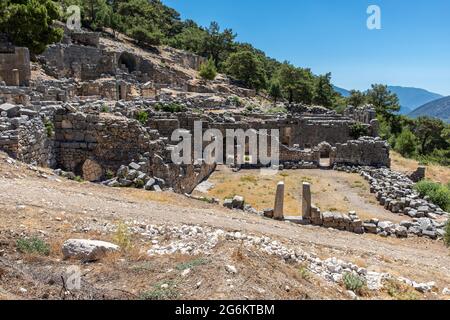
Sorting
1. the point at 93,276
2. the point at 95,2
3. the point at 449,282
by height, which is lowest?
the point at 449,282

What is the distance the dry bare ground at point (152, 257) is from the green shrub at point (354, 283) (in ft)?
0.54

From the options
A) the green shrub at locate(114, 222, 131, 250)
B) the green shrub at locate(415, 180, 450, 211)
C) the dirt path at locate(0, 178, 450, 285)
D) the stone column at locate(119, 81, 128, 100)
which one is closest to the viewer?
the green shrub at locate(114, 222, 131, 250)

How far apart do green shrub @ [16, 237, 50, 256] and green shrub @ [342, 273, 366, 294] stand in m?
5.29

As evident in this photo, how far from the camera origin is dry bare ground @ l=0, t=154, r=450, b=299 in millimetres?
6043

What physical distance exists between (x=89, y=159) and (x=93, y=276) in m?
9.62

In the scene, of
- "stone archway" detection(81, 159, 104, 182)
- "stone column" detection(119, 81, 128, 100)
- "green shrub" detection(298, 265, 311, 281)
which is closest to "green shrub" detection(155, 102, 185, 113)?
"stone column" detection(119, 81, 128, 100)

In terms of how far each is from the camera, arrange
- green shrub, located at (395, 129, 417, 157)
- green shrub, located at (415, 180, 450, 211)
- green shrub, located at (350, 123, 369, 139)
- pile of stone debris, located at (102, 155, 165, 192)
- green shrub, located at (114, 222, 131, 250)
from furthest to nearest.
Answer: green shrub, located at (395, 129, 417, 157), green shrub, located at (350, 123, 369, 139), green shrub, located at (415, 180, 450, 211), pile of stone debris, located at (102, 155, 165, 192), green shrub, located at (114, 222, 131, 250)

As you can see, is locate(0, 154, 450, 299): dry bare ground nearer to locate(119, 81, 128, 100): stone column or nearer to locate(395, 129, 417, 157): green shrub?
locate(119, 81, 128, 100): stone column

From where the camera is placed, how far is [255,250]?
787cm

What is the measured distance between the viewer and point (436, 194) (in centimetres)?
2038

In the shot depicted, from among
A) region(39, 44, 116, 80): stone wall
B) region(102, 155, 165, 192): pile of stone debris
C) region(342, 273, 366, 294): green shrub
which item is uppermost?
region(39, 44, 116, 80): stone wall

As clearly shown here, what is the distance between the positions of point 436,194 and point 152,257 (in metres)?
17.3
